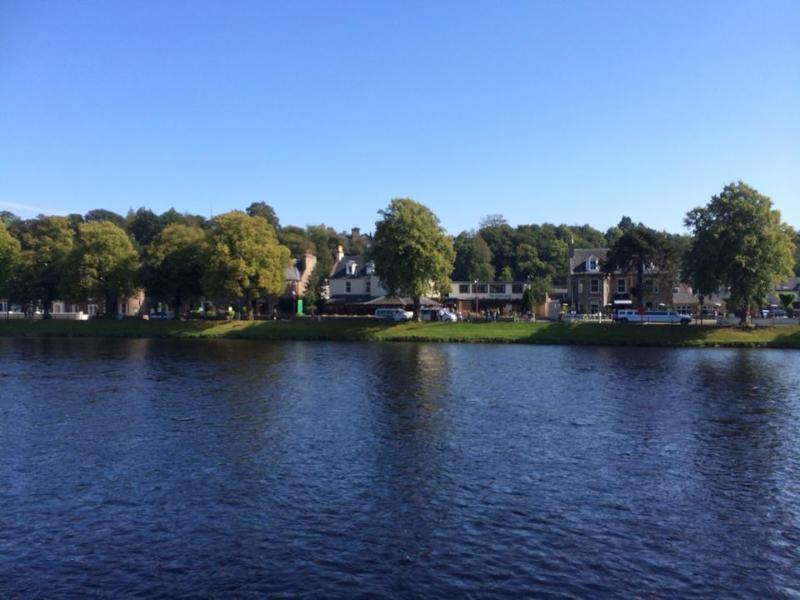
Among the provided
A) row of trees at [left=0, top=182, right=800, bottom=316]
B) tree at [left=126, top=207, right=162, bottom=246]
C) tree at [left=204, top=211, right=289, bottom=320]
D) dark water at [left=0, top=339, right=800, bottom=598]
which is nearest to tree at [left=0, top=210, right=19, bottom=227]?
tree at [left=126, top=207, right=162, bottom=246]

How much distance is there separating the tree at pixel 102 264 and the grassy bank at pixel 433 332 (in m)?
6.11

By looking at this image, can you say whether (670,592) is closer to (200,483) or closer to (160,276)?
(200,483)

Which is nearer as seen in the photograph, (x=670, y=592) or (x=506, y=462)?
(x=670, y=592)

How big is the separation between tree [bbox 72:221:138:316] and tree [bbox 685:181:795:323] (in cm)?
8390

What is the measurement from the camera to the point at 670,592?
1516cm

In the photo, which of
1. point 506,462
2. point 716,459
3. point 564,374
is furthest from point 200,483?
point 564,374

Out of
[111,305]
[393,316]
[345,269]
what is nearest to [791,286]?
[393,316]

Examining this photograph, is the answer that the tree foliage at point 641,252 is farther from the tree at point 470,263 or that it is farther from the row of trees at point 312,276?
the tree at point 470,263

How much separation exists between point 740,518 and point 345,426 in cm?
1788

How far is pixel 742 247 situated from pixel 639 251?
2051 centimetres

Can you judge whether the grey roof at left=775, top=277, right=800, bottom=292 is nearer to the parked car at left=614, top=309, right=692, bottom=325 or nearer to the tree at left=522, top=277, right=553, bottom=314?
the parked car at left=614, top=309, right=692, bottom=325

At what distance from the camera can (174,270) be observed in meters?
99.8

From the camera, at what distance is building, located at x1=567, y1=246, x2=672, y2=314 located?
362ft

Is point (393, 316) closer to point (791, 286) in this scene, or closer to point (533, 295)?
point (533, 295)
